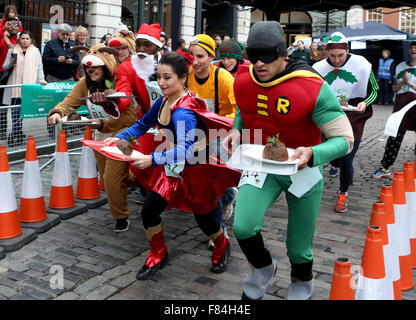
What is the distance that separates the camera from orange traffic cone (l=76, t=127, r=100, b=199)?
6.23 metres

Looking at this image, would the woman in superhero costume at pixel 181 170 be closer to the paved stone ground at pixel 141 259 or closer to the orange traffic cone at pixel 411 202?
the paved stone ground at pixel 141 259

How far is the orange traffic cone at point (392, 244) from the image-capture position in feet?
11.2

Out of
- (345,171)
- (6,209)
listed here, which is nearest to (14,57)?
(6,209)

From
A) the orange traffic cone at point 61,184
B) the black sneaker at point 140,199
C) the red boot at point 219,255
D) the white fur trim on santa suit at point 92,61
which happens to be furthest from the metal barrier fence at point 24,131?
the red boot at point 219,255

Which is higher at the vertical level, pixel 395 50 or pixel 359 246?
pixel 395 50

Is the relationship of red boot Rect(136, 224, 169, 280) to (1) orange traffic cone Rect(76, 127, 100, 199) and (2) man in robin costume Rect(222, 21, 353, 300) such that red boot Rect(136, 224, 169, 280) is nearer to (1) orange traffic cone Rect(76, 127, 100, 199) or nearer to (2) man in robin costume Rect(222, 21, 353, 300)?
(2) man in robin costume Rect(222, 21, 353, 300)

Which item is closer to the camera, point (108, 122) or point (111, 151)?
point (111, 151)

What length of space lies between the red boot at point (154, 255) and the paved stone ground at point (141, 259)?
70mm

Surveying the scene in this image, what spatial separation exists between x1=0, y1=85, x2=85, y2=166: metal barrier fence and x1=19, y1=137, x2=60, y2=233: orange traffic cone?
202cm

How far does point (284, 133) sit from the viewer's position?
3293mm

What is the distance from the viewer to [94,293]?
3781mm
